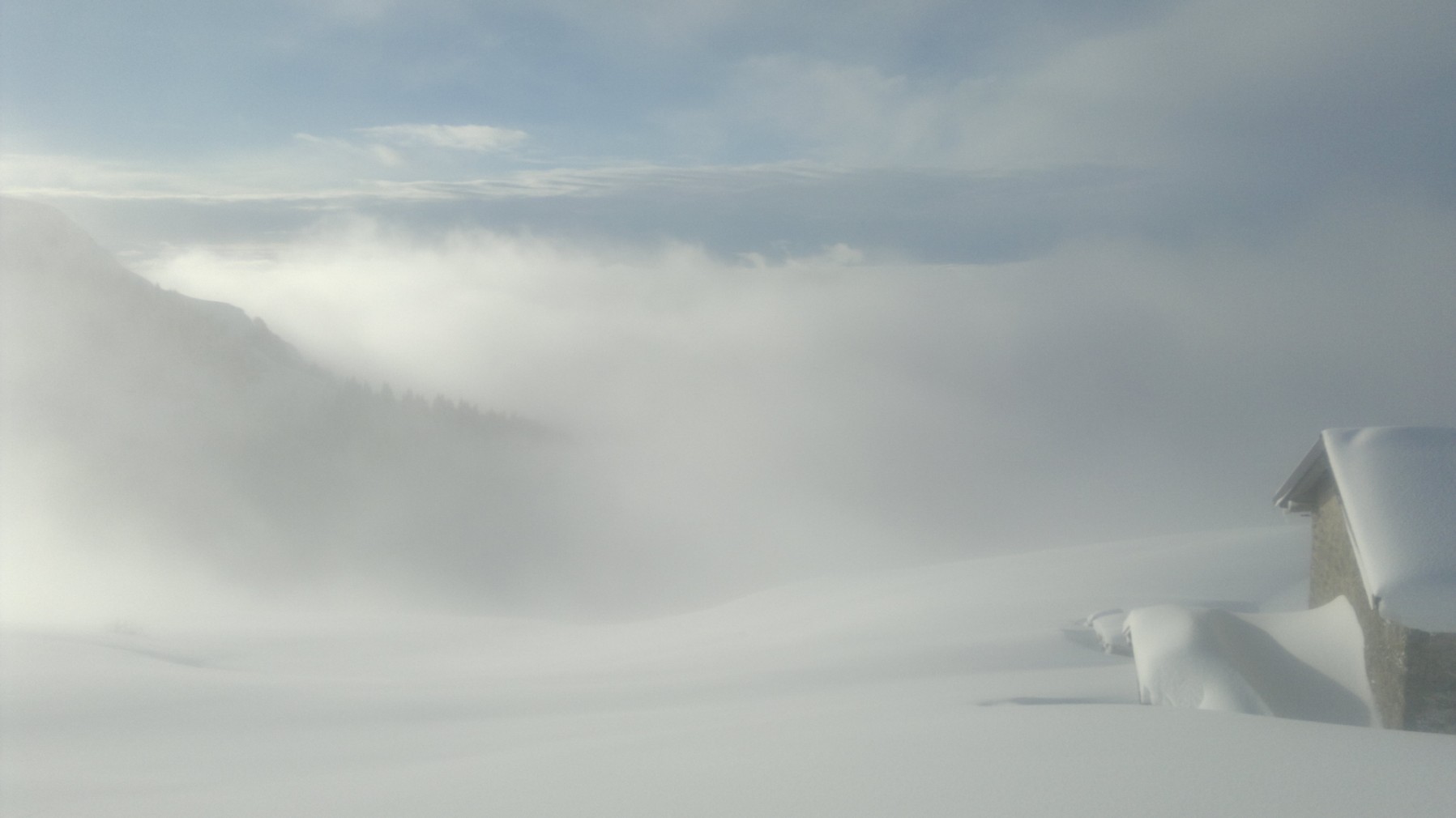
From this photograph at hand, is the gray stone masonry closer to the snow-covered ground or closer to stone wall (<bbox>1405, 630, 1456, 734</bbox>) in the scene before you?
stone wall (<bbox>1405, 630, 1456, 734</bbox>)

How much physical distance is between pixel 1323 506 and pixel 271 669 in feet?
51.5

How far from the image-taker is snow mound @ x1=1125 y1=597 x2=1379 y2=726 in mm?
7402

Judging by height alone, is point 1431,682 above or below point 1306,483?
below

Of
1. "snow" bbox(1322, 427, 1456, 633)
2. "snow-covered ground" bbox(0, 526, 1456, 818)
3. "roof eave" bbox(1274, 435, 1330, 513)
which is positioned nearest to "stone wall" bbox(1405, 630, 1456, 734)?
"snow" bbox(1322, 427, 1456, 633)

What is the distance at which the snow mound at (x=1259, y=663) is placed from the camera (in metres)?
7.40

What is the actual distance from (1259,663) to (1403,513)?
1.81 metres

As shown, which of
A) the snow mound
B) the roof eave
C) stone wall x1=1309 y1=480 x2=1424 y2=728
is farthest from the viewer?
the roof eave

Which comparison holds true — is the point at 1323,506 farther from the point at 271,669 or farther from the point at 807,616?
the point at 271,669

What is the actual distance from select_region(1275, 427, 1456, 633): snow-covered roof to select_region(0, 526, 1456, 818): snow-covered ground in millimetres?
1088

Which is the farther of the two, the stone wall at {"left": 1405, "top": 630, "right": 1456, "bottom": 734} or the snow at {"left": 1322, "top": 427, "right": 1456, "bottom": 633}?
the stone wall at {"left": 1405, "top": 630, "right": 1456, "bottom": 734}

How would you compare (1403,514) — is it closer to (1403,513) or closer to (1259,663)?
(1403,513)

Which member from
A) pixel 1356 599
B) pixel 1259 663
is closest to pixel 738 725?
pixel 1259 663

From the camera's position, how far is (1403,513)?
7289 millimetres

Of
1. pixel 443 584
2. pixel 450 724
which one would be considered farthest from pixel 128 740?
pixel 443 584
